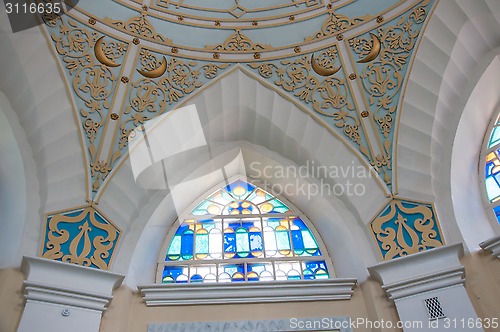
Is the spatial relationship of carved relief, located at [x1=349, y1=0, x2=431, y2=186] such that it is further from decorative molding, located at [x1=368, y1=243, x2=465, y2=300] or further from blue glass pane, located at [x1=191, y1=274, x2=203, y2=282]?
blue glass pane, located at [x1=191, y1=274, x2=203, y2=282]

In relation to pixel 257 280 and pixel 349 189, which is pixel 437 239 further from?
pixel 257 280

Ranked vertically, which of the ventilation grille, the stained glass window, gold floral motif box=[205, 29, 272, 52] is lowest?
the ventilation grille

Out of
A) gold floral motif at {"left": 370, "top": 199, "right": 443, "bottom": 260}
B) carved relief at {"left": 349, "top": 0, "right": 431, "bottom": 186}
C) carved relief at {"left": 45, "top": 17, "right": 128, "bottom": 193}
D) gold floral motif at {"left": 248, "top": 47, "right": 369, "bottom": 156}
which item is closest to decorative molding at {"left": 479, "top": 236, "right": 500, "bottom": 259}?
gold floral motif at {"left": 370, "top": 199, "right": 443, "bottom": 260}

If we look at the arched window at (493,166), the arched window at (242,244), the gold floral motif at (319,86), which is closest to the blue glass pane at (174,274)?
the arched window at (242,244)

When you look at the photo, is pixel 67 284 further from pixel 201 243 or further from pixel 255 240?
pixel 255 240

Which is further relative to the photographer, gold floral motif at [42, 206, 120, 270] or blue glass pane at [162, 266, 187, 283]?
blue glass pane at [162, 266, 187, 283]

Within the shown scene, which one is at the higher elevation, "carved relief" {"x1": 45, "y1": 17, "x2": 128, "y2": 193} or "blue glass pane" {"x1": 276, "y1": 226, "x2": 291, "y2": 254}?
"carved relief" {"x1": 45, "y1": 17, "x2": 128, "y2": 193}

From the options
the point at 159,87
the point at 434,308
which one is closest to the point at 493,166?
the point at 434,308

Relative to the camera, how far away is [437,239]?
4910 mm

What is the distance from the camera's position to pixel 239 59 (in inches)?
243

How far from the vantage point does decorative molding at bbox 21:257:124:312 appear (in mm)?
4375

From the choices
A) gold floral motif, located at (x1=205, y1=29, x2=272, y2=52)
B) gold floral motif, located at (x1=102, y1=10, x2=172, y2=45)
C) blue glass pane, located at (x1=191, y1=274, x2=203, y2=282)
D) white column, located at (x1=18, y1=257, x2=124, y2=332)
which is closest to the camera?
white column, located at (x1=18, y1=257, x2=124, y2=332)

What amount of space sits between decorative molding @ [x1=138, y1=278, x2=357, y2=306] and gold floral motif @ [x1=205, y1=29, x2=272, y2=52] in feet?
9.56

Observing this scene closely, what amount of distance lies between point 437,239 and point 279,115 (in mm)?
2345
